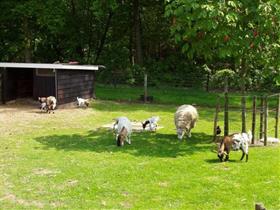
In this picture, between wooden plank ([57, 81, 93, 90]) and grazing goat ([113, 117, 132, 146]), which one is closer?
grazing goat ([113, 117, 132, 146])

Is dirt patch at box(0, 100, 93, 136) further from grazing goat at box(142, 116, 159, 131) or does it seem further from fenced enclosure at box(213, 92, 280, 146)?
fenced enclosure at box(213, 92, 280, 146)

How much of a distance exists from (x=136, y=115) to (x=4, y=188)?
1278 centimetres

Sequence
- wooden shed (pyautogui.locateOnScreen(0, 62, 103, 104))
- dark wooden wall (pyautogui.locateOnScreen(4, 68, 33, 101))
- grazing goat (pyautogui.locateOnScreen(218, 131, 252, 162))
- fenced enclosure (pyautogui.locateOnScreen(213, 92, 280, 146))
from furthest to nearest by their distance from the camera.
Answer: dark wooden wall (pyautogui.locateOnScreen(4, 68, 33, 101)) < wooden shed (pyautogui.locateOnScreen(0, 62, 103, 104)) < fenced enclosure (pyautogui.locateOnScreen(213, 92, 280, 146)) < grazing goat (pyautogui.locateOnScreen(218, 131, 252, 162))

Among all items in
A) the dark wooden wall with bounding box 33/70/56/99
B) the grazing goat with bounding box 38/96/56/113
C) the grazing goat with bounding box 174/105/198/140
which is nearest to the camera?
the grazing goat with bounding box 174/105/198/140

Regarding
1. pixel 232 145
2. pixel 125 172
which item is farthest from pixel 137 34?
pixel 125 172

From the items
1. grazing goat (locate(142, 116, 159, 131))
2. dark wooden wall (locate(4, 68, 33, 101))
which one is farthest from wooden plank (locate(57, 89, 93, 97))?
grazing goat (locate(142, 116, 159, 131))

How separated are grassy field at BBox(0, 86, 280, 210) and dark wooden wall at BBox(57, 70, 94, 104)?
591 centimetres

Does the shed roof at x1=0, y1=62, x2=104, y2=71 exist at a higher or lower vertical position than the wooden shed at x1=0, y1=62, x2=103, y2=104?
higher

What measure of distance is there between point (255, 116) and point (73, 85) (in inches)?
526

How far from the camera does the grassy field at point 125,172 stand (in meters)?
10.4

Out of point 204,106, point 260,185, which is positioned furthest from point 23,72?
point 260,185

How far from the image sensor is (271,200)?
34.1ft

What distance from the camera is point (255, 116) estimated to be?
16.6 metres

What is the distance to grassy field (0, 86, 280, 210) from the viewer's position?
34.2ft
